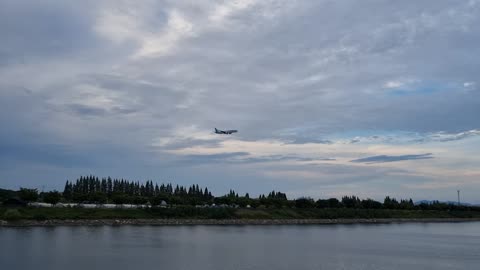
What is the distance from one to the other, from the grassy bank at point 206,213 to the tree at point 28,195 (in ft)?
21.9

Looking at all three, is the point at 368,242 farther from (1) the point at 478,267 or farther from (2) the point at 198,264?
(2) the point at 198,264

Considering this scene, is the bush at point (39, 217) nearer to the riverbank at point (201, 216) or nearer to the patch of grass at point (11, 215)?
the riverbank at point (201, 216)

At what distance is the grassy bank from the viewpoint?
5038cm

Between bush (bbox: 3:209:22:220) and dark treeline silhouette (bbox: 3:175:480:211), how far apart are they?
991 centimetres

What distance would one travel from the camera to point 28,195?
5803 centimetres

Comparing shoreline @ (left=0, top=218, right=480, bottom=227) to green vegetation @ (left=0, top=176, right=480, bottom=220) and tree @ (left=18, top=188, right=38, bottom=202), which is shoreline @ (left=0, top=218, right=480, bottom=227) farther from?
tree @ (left=18, top=188, right=38, bottom=202)

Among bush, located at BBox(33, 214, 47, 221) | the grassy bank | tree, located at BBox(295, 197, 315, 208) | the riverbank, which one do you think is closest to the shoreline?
the riverbank

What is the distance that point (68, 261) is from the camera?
24.5 meters

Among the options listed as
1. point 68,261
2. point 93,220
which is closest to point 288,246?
point 68,261

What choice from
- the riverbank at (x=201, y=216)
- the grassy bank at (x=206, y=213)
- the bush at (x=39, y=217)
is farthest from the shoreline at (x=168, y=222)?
the grassy bank at (x=206, y=213)

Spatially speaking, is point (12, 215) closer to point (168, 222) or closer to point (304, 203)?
point (168, 222)

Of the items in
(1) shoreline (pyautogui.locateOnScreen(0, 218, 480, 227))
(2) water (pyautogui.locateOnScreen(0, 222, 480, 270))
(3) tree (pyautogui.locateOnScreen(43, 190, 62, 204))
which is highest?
(3) tree (pyautogui.locateOnScreen(43, 190, 62, 204))

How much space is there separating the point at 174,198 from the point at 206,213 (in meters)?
7.61

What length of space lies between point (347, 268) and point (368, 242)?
1536 cm
